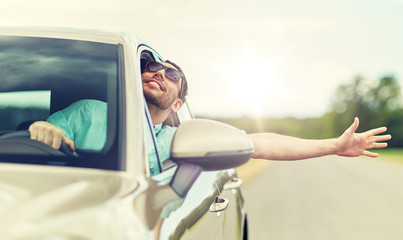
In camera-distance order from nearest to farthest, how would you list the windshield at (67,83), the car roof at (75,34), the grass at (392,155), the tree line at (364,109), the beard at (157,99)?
the windshield at (67,83), the car roof at (75,34), the beard at (157,99), the grass at (392,155), the tree line at (364,109)


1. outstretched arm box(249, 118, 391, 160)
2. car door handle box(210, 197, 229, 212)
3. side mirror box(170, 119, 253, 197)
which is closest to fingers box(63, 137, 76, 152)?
side mirror box(170, 119, 253, 197)

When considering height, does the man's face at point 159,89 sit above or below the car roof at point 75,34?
below

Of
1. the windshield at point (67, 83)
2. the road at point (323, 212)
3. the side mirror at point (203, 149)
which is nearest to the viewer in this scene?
the side mirror at point (203, 149)

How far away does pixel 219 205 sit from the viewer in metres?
3.43

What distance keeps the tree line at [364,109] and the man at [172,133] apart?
108247 millimetres

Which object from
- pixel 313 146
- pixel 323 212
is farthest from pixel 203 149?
pixel 323 212

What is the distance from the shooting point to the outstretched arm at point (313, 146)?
3744 millimetres

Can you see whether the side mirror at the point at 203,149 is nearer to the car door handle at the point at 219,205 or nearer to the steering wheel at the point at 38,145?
the steering wheel at the point at 38,145

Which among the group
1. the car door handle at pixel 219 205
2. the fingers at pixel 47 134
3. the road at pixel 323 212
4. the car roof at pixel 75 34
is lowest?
the road at pixel 323 212

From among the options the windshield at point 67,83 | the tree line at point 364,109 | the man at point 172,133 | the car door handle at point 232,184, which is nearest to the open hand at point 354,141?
the man at point 172,133

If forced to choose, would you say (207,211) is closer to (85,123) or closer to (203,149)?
(85,123)

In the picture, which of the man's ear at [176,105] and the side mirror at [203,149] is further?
the man's ear at [176,105]

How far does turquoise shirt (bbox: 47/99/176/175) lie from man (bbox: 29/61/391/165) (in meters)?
0.02

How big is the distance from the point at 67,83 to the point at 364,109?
139 m
